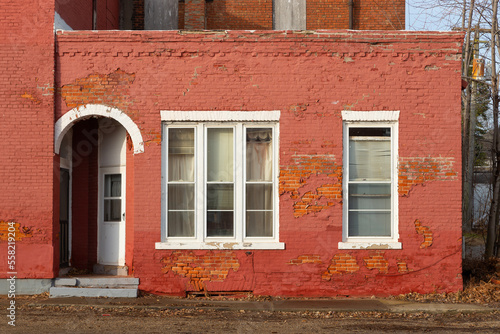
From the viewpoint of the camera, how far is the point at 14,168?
35.4ft

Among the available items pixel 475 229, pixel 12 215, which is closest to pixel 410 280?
pixel 12 215

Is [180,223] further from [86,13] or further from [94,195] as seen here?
[86,13]

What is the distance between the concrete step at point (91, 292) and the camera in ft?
34.4

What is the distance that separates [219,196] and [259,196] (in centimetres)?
73

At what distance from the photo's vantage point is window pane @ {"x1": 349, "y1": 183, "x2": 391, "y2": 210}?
11.1m

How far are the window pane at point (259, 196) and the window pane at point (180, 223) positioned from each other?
3.58ft

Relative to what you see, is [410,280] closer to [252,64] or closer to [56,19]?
[252,64]

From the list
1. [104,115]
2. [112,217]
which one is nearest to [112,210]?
[112,217]

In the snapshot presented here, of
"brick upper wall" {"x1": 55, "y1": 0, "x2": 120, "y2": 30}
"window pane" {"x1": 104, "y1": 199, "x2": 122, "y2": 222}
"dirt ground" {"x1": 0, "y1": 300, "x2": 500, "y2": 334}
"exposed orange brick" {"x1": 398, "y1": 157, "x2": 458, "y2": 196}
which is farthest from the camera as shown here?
"window pane" {"x1": 104, "y1": 199, "x2": 122, "y2": 222}

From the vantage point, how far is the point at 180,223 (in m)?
11.0

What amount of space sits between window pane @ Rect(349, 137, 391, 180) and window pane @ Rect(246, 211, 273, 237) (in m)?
1.72

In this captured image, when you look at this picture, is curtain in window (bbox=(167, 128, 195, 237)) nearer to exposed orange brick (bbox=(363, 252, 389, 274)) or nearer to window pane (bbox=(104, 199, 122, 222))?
window pane (bbox=(104, 199, 122, 222))

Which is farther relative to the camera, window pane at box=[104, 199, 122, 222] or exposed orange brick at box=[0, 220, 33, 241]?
window pane at box=[104, 199, 122, 222]

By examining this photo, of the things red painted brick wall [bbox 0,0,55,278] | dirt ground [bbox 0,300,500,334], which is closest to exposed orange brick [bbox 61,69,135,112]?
red painted brick wall [bbox 0,0,55,278]
